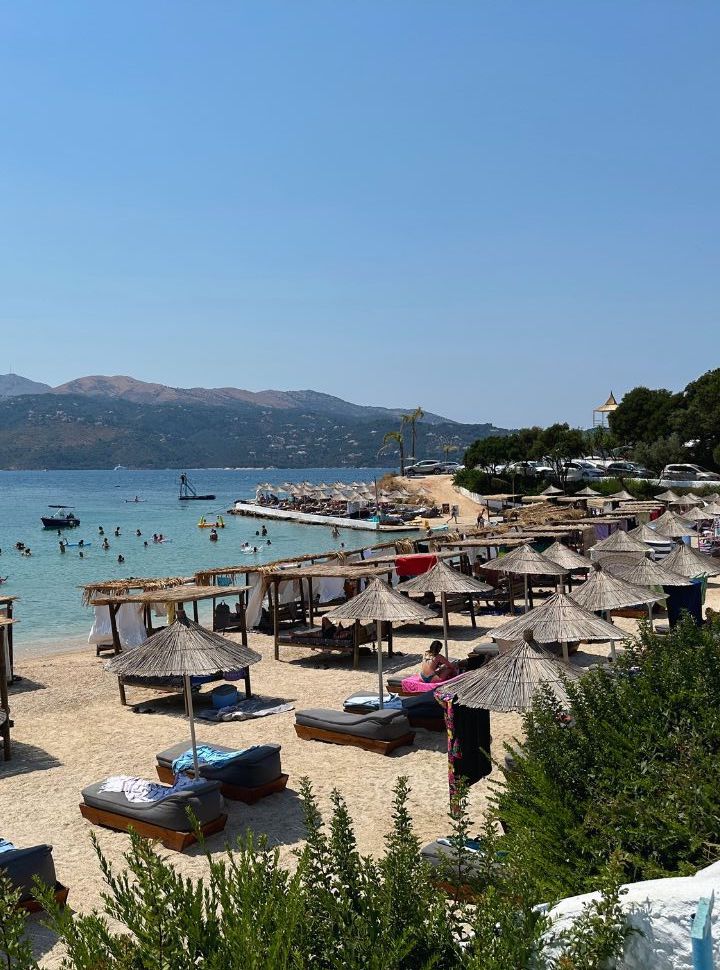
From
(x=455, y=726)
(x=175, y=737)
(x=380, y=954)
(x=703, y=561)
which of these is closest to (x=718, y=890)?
(x=380, y=954)

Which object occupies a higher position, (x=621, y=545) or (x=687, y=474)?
(x=687, y=474)

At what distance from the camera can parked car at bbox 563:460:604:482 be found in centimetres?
5976

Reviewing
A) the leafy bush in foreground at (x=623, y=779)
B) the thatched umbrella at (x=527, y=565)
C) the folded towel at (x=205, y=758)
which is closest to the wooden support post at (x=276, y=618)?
the thatched umbrella at (x=527, y=565)

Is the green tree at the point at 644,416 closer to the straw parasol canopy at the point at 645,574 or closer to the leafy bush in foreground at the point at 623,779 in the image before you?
the straw parasol canopy at the point at 645,574

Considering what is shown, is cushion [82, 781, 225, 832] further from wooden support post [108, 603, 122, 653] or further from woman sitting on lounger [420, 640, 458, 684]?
wooden support post [108, 603, 122, 653]

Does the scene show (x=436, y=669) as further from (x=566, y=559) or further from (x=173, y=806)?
(x=566, y=559)

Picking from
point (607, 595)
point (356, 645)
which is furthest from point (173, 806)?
point (356, 645)

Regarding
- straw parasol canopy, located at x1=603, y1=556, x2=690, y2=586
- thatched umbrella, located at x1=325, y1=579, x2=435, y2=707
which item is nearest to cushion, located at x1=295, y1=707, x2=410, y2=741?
thatched umbrella, located at x1=325, y1=579, x2=435, y2=707

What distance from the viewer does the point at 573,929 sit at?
Result: 10.8 ft

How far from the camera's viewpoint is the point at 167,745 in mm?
11906

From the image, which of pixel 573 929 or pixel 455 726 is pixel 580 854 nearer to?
pixel 573 929

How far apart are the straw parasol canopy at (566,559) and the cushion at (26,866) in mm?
13945

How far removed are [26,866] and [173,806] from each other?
1.63 m

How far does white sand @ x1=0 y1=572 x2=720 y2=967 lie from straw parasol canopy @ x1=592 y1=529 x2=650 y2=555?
11.7 ft
